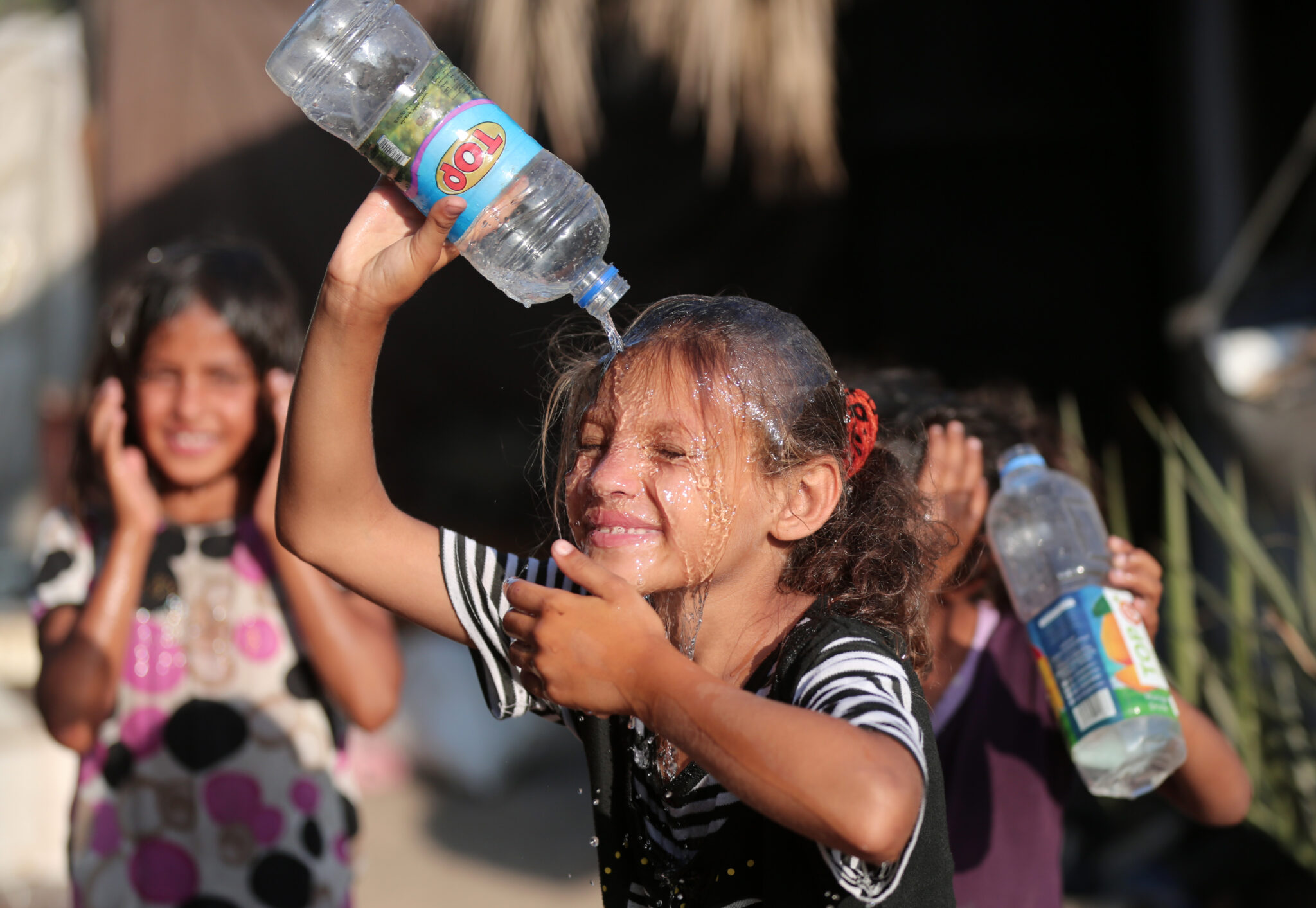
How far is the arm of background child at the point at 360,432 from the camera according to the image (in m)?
1.43

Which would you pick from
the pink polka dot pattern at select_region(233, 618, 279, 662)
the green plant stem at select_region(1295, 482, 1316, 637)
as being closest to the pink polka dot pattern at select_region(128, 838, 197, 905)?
the pink polka dot pattern at select_region(233, 618, 279, 662)

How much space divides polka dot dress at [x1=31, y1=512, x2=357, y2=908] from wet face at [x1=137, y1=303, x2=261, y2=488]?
0.54ft

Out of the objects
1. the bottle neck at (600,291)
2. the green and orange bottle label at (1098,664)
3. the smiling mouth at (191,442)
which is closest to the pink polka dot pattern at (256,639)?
the smiling mouth at (191,442)

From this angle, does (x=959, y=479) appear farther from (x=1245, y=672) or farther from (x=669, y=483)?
(x=1245, y=672)

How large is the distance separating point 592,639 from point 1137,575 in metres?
1.02

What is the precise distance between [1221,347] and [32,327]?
16.5ft

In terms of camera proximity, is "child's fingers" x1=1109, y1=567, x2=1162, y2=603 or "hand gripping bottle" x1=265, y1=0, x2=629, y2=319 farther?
"child's fingers" x1=1109, y1=567, x2=1162, y2=603

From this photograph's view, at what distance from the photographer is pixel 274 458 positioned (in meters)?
2.38

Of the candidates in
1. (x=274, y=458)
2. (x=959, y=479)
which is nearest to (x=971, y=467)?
(x=959, y=479)

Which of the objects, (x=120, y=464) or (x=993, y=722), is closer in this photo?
(x=993, y=722)

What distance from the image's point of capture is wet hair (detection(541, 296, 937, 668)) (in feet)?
4.67

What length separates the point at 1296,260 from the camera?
402 centimetres

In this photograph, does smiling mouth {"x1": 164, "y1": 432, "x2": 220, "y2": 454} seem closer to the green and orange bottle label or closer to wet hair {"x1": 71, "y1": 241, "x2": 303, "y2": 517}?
wet hair {"x1": 71, "y1": 241, "x2": 303, "y2": 517}

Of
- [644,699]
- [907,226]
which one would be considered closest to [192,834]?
[644,699]
